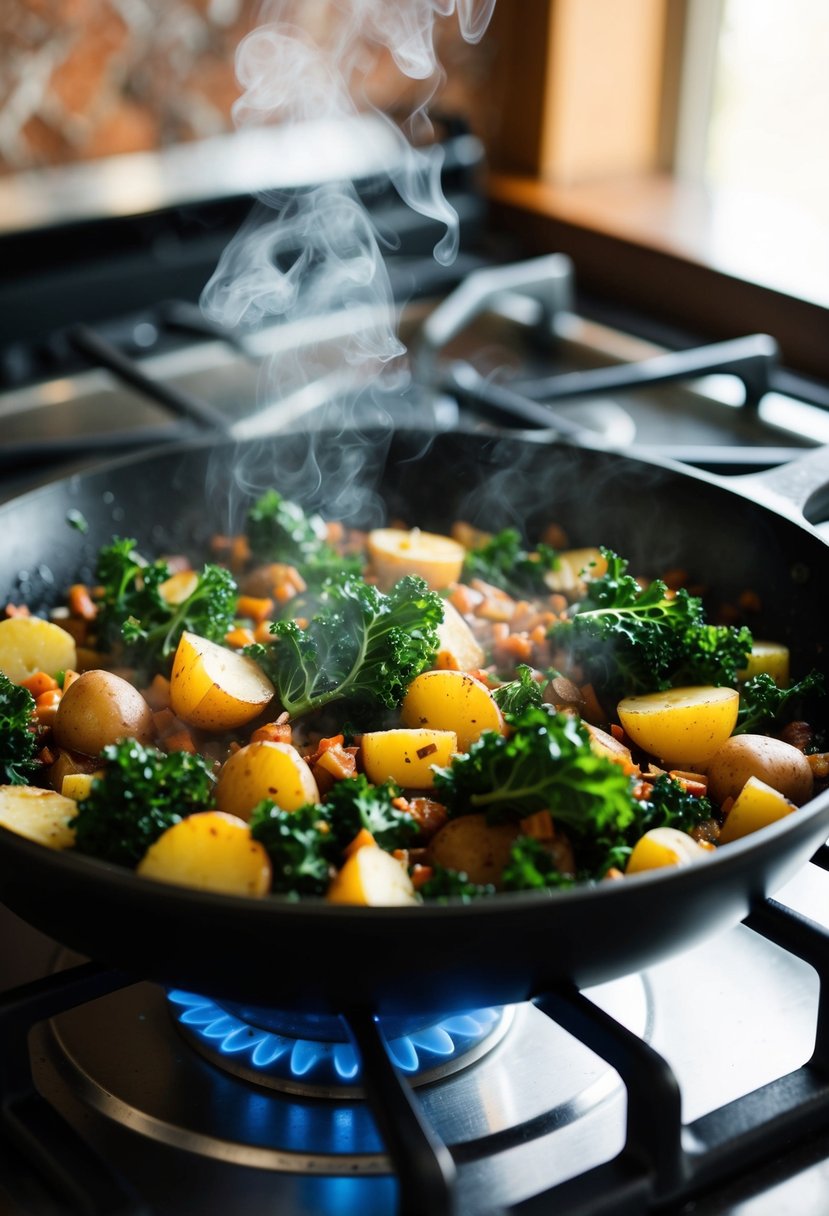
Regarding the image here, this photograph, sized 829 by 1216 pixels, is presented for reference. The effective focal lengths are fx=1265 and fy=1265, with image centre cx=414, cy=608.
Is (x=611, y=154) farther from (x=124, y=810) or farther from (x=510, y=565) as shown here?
(x=124, y=810)

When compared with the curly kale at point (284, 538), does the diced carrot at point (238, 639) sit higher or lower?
lower

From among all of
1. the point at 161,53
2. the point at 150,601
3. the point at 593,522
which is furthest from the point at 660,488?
the point at 161,53

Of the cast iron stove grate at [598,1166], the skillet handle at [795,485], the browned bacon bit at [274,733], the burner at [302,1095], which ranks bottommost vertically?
the burner at [302,1095]

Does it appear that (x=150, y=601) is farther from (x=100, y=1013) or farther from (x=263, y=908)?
(x=263, y=908)

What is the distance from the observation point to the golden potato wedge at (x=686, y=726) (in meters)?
1.23

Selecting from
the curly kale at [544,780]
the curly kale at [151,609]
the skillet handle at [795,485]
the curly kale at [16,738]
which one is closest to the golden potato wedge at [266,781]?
the curly kale at [544,780]

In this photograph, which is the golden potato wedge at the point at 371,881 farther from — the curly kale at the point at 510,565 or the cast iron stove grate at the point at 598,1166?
the curly kale at the point at 510,565

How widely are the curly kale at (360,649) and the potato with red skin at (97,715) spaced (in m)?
0.15

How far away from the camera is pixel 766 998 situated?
1.16m

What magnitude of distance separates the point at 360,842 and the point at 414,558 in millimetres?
572

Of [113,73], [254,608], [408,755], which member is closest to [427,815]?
[408,755]

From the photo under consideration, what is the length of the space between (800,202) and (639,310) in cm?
62

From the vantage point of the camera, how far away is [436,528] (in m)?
1.75

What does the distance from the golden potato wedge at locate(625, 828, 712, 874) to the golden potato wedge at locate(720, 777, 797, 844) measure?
0.07 m
